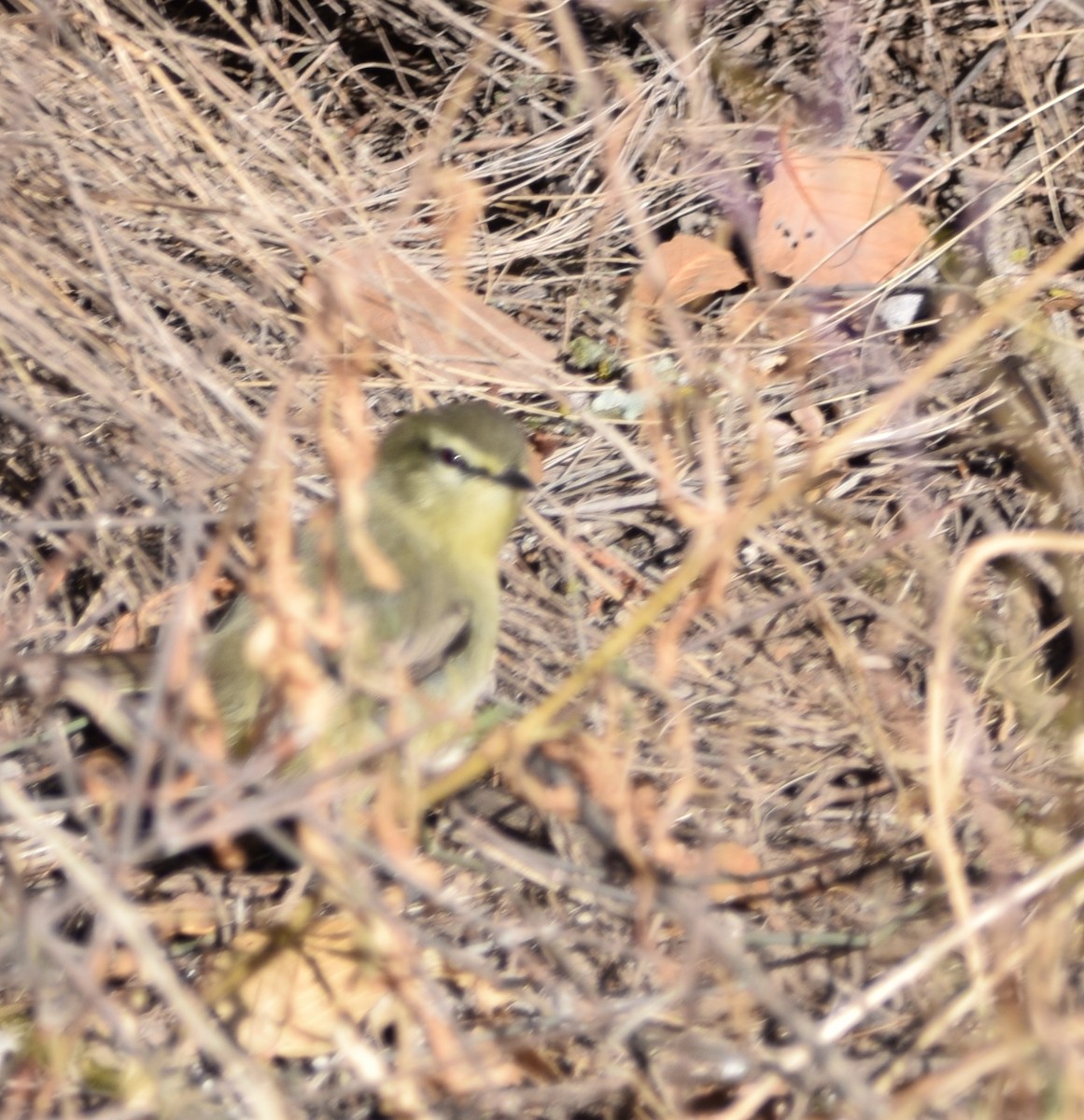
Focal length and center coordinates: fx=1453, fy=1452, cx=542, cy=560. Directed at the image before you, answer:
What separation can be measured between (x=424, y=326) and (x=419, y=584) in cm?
112

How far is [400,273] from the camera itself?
412 cm

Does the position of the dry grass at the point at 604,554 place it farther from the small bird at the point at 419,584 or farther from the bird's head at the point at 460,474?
the bird's head at the point at 460,474

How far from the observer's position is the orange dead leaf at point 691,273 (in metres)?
4.12

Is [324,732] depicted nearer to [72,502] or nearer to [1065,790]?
[72,502]

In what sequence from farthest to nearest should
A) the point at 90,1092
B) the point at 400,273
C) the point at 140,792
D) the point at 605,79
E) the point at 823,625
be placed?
1. the point at 605,79
2. the point at 400,273
3. the point at 823,625
4. the point at 90,1092
5. the point at 140,792

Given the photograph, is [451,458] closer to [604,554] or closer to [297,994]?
[604,554]

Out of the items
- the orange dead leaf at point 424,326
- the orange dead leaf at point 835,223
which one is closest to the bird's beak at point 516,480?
the orange dead leaf at point 424,326

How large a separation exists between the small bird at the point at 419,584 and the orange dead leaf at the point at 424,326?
0.66 meters

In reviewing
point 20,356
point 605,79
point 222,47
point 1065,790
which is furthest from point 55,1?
point 1065,790

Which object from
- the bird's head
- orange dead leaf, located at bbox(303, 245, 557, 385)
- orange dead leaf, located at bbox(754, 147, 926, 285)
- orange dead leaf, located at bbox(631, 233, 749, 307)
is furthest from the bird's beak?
orange dead leaf, located at bbox(754, 147, 926, 285)

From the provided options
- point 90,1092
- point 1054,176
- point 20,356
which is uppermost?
point 1054,176

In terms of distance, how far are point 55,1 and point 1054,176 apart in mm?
2989

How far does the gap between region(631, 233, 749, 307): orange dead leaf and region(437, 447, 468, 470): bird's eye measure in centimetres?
116

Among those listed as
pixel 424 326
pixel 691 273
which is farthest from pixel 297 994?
pixel 691 273
